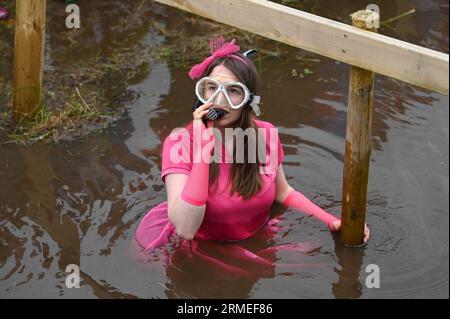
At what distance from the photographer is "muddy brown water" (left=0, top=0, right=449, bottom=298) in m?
4.55

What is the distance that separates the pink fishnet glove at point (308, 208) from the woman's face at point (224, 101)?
0.74m

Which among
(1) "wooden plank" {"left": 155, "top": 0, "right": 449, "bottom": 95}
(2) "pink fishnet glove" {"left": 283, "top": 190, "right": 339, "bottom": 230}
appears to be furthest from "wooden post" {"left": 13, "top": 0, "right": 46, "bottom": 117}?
(2) "pink fishnet glove" {"left": 283, "top": 190, "right": 339, "bottom": 230}

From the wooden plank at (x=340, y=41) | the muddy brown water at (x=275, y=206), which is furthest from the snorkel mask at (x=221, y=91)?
the muddy brown water at (x=275, y=206)

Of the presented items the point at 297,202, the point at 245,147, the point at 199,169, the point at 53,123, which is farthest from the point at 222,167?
the point at 53,123

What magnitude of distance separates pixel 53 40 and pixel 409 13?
3.29 meters

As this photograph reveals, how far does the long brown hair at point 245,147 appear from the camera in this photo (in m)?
4.29

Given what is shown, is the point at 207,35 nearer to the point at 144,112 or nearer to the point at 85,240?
the point at 144,112

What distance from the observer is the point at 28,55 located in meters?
5.95

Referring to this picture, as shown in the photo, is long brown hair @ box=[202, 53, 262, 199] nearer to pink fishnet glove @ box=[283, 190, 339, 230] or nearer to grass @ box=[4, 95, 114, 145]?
pink fishnet glove @ box=[283, 190, 339, 230]

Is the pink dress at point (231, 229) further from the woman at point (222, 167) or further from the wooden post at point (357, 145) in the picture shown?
the wooden post at point (357, 145)

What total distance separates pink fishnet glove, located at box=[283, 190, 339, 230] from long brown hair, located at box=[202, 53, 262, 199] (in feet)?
1.15

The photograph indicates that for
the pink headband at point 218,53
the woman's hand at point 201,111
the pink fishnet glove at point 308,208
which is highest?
the pink headband at point 218,53

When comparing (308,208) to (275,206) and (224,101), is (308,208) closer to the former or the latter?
(275,206)

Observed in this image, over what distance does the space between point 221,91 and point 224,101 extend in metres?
0.06
